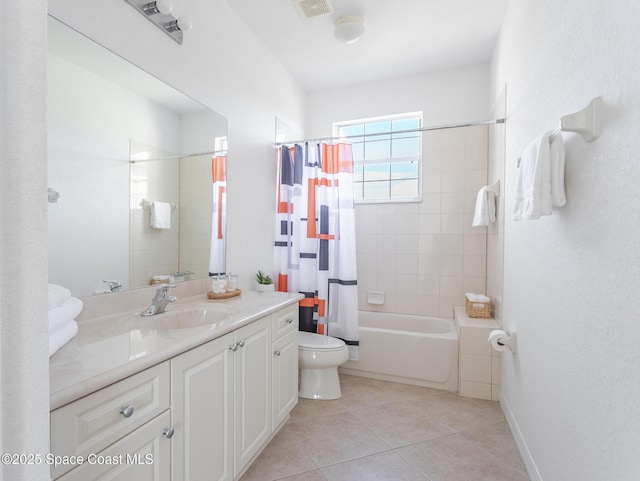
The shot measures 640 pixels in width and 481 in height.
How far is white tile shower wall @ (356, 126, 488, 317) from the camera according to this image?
2.96 meters

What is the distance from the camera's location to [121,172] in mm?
1440

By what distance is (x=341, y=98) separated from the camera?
3361 millimetres

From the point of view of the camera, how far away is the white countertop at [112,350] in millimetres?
781

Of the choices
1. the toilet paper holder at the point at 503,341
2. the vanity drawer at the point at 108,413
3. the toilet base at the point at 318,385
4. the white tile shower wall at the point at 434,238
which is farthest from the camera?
the white tile shower wall at the point at 434,238

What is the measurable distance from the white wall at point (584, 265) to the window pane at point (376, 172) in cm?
159

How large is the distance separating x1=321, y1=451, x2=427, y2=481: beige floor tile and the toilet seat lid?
0.75m

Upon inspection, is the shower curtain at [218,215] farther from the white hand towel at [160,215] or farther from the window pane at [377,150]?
the window pane at [377,150]

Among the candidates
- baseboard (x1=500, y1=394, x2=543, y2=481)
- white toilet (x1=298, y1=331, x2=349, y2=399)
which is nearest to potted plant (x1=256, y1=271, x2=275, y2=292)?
white toilet (x1=298, y1=331, x2=349, y2=399)

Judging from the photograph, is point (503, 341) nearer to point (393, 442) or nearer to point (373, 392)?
point (393, 442)

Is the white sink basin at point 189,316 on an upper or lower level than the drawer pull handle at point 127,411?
upper

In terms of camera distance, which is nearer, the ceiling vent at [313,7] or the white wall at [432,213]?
the ceiling vent at [313,7]

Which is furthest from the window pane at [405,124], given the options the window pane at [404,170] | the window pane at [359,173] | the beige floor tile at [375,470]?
the beige floor tile at [375,470]

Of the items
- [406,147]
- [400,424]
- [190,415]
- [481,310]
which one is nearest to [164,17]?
[190,415]

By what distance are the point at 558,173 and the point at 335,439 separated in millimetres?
1781
